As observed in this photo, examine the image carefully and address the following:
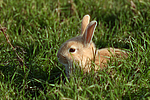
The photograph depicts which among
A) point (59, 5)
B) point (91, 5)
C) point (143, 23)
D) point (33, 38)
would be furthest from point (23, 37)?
point (143, 23)

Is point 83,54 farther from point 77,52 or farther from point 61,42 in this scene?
point 61,42

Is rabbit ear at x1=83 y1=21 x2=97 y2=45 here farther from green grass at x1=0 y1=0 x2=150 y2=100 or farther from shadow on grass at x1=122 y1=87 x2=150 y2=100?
shadow on grass at x1=122 y1=87 x2=150 y2=100

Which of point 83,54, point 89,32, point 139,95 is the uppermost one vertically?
point 89,32

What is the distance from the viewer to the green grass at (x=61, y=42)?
344 centimetres

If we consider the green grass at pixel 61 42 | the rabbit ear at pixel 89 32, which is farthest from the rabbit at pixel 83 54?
the green grass at pixel 61 42

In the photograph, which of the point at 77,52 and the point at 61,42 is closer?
the point at 77,52

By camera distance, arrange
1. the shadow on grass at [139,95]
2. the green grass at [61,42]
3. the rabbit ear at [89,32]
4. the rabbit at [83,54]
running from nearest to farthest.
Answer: the shadow on grass at [139,95]
the green grass at [61,42]
the rabbit ear at [89,32]
the rabbit at [83,54]

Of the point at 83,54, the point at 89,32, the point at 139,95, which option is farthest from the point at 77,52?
the point at 139,95

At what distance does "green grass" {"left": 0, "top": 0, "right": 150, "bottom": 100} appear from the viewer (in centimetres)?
344

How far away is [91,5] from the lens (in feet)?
19.7

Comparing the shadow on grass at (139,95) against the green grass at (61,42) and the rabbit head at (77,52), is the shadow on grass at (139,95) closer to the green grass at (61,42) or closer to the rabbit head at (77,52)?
the green grass at (61,42)

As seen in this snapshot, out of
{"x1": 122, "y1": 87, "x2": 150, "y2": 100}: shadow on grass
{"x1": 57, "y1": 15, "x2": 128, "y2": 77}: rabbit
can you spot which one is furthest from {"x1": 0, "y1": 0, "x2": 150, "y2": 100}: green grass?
{"x1": 57, "y1": 15, "x2": 128, "y2": 77}: rabbit

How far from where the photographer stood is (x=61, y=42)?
4.85 m

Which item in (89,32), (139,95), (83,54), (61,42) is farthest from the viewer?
(61,42)
